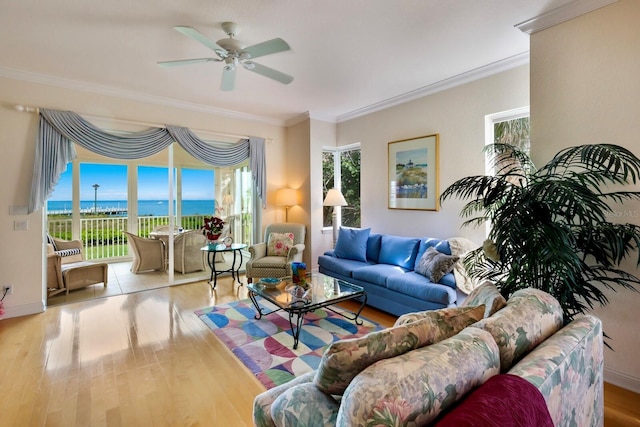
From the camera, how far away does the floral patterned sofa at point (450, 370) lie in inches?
33.3

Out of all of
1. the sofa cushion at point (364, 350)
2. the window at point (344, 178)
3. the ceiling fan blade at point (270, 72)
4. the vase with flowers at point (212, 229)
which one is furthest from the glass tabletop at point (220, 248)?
the sofa cushion at point (364, 350)

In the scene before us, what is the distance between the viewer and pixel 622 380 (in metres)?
2.17

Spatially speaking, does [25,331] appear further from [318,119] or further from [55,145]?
[318,119]

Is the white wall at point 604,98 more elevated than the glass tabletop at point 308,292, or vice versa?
the white wall at point 604,98

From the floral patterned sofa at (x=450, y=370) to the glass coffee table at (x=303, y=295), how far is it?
127cm

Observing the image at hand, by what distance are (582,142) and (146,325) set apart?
4.30 metres

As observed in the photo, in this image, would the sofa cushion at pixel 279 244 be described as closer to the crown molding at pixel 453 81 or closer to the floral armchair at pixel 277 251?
the floral armchair at pixel 277 251

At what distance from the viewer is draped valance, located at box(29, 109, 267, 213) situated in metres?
3.51

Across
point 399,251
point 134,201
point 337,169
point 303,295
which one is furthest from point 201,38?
point 134,201

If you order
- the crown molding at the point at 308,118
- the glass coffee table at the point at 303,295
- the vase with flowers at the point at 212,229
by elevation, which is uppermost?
the crown molding at the point at 308,118

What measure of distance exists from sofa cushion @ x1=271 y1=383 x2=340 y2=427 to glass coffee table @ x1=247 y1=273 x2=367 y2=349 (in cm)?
146

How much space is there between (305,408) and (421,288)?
7.32ft

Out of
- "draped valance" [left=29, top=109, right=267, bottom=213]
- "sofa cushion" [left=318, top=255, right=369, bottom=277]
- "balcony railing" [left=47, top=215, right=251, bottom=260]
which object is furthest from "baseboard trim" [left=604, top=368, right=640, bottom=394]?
"balcony railing" [left=47, top=215, right=251, bottom=260]

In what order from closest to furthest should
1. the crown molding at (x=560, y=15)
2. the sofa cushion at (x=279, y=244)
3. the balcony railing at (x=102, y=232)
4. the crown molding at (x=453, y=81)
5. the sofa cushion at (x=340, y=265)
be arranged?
the crown molding at (x=560, y=15)
the crown molding at (x=453, y=81)
the sofa cushion at (x=340, y=265)
the sofa cushion at (x=279, y=244)
the balcony railing at (x=102, y=232)
